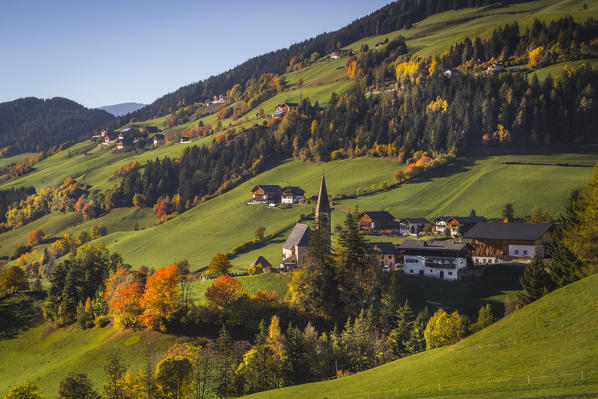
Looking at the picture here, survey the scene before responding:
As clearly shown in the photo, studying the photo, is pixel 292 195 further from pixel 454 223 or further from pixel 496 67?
pixel 496 67

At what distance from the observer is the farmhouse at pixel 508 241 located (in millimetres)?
75750

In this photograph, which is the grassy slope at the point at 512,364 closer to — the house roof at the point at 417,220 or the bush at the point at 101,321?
the bush at the point at 101,321

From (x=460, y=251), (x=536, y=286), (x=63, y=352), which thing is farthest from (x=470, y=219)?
(x=63, y=352)

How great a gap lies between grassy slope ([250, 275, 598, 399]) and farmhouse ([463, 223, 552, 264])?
109ft

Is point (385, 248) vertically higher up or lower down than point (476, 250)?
higher up

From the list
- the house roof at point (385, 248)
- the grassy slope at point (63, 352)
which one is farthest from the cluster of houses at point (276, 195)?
the grassy slope at point (63, 352)

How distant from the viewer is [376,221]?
110500mm

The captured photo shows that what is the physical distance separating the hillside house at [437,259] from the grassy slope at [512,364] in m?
28.6

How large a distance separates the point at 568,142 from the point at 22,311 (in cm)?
13747

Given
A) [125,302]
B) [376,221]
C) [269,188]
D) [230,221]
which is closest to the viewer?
[125,302]

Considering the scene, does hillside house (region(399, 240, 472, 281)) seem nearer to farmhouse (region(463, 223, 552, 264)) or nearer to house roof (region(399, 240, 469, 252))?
house roof (region(399, 240, 469, 252))

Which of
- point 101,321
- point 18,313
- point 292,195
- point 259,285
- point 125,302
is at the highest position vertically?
point 292,195

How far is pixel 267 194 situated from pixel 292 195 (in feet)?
29.1

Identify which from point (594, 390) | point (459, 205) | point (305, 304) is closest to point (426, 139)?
point (459, 205)
